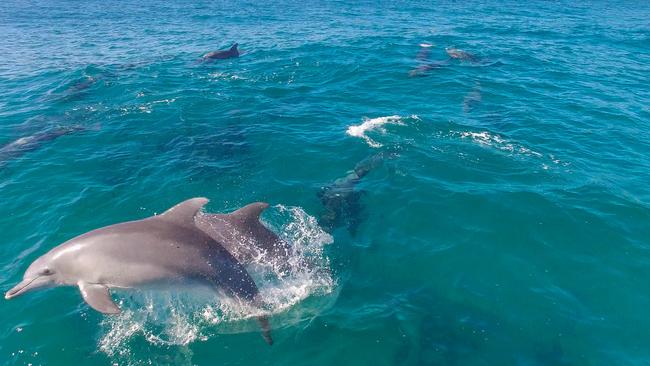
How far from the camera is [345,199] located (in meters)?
16.5

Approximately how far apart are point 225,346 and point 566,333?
870 centimetres

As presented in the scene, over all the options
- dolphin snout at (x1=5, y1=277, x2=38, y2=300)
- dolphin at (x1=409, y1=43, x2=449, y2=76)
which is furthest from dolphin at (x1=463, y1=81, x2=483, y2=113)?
dolphin snout at (x1=5, y1=277, x2=38, y2=300)

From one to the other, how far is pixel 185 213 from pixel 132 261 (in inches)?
66.1

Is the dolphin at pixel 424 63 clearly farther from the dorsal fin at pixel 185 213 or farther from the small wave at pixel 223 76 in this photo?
the dorsal fin at pixel 185 213

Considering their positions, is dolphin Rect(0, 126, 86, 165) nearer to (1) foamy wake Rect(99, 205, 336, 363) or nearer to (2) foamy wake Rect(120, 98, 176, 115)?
(2) foamy wake Rect(120, 98, 176, 115)

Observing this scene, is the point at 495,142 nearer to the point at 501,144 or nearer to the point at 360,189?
the point at 501,144

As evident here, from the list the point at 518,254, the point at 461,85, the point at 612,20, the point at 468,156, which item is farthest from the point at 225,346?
the point at 612,20

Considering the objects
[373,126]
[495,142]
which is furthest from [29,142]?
[495,142]

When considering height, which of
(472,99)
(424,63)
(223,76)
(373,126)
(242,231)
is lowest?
(373,126)

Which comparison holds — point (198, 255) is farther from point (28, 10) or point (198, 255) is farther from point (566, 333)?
point (28, 10)

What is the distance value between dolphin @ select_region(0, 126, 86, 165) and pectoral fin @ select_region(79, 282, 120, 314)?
1269cm

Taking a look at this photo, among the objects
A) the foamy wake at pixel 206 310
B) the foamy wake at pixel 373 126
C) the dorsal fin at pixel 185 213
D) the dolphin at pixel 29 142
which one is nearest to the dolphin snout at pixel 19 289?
the foamy wake at pixel 206 310

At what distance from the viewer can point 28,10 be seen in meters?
60.7

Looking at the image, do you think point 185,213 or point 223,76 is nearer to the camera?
point 185,213
